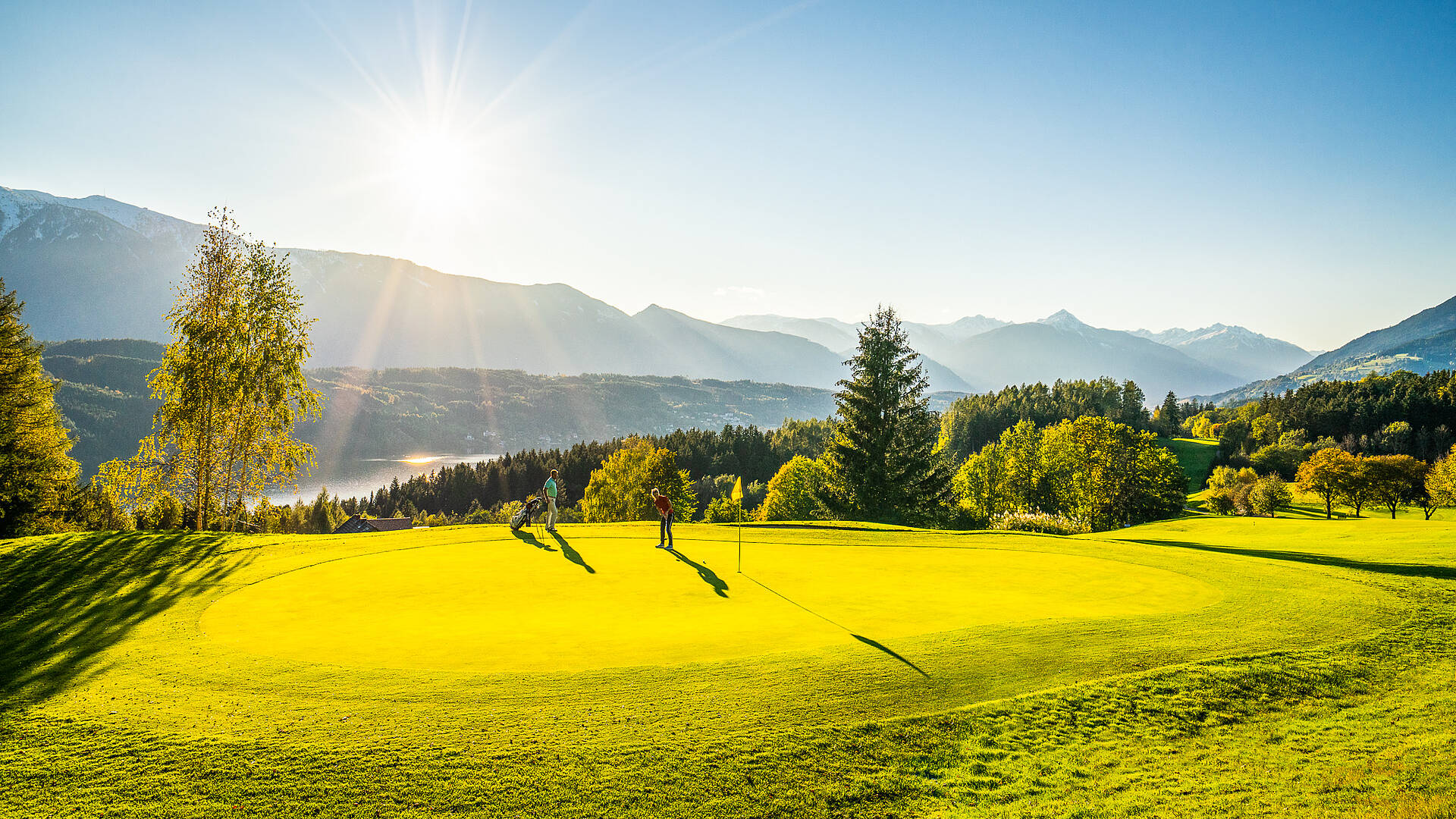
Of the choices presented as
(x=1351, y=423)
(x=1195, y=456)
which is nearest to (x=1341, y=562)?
(x=1195, y=456)

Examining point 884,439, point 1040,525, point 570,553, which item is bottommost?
point 1040,525

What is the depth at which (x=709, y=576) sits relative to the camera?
16.3m

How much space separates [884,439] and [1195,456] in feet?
340

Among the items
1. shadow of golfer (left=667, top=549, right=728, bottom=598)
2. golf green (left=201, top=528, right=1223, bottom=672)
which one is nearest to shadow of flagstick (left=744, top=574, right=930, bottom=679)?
golf green (left=201, top=528, right=1223, bottom=672)

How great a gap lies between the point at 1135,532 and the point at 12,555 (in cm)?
4271

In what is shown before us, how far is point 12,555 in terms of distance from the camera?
15836mm

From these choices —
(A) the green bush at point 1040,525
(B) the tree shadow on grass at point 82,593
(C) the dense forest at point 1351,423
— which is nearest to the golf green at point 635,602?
(B) the tree shadow on grass at point 82,593

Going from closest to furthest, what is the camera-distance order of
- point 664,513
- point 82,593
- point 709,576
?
point 82,593, point 709,576, point 664,513

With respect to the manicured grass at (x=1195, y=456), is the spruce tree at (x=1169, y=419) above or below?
above

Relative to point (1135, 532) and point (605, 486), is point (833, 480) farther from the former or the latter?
point (605, 486)

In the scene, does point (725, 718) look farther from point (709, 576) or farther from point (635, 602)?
point (709, 576)

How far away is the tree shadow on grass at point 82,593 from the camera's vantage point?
998 centimetres

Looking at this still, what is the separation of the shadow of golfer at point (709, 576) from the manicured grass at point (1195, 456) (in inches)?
4308

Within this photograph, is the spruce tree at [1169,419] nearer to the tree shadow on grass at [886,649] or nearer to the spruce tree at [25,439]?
the tree shadow on grass at [886,649]
